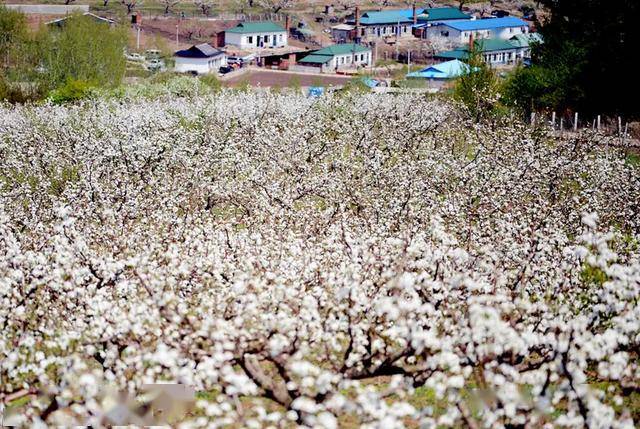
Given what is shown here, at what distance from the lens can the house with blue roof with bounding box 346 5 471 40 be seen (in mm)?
80062

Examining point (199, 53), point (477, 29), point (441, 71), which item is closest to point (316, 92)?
point (441, 71)

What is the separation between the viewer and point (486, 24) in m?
77.5

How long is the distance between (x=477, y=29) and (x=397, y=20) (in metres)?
8.74

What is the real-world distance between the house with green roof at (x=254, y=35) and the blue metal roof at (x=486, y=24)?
16.5 m

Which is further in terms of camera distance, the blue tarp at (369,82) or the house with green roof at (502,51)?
the house with green roof at (502,51)

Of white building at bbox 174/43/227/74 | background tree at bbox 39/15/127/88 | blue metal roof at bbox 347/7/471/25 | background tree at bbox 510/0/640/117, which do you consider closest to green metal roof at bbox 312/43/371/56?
white building at bbox 174/43/227/74

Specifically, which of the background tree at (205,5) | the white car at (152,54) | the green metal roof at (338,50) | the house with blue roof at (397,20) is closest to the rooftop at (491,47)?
the green metal roof at (338,50)

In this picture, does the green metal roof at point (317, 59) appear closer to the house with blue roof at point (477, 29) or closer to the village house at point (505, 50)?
the village house at point (505, 50)

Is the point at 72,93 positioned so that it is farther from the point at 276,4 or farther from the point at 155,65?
the point at 276,4

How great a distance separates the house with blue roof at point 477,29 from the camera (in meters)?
75.4

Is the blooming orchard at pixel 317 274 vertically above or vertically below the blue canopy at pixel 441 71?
above

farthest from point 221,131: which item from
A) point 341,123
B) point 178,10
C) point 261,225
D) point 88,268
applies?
point 178,10

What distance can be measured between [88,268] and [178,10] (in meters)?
78.3

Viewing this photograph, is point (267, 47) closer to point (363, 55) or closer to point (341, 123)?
point (363, 55)
